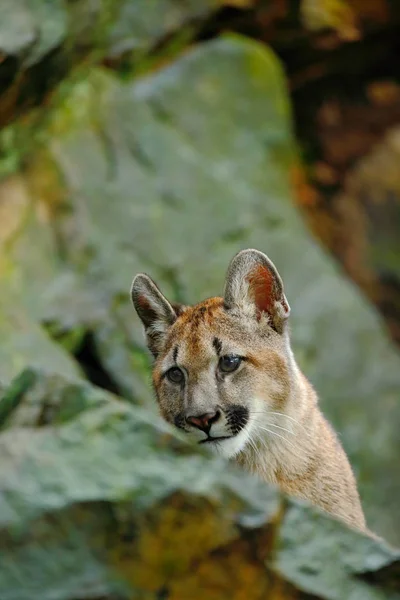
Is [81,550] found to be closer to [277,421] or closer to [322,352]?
[277,421]

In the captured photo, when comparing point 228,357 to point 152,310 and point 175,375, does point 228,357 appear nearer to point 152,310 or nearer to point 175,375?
point 175,375

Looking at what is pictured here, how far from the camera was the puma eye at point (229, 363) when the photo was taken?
25.0 feet

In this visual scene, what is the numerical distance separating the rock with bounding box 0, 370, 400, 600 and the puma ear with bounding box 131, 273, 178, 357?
2.99 meters

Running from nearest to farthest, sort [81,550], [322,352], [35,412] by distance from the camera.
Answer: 1. [81,550]
2. [35,412]
3. [322,352]

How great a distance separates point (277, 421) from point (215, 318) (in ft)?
2.82

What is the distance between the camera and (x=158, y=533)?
502cm

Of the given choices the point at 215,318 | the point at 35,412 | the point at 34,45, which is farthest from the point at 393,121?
the point at 35,412

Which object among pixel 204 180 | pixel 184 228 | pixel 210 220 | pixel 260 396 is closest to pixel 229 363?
pixel 260 396

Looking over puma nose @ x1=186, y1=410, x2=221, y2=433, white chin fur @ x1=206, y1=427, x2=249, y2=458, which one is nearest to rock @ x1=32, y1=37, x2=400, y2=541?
white chin fur @ x1=206, y1=427, x2=249, y2=458

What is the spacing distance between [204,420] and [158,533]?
221 cm

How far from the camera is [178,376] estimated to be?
776cm

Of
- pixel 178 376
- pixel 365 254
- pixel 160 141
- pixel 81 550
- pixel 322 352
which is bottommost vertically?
pixel 365 254

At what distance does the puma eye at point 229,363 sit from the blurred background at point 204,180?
3121 mm

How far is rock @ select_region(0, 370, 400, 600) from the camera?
493cm
